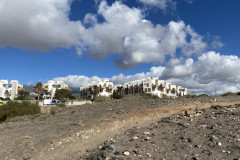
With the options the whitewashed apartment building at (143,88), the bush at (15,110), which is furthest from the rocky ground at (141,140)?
the whitewashed apartment building at (143,88)

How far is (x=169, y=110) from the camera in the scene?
42.3 ft

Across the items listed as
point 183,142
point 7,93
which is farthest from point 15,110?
point 7,93

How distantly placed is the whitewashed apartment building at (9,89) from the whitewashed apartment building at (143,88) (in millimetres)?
32159

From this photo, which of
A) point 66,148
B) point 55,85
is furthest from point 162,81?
point 66,148

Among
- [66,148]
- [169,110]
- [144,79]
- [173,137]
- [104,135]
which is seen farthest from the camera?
[144,79]

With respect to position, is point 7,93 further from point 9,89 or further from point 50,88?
point 50,88

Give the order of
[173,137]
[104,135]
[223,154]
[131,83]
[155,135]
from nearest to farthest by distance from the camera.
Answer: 1. [223,154]
2. [173,137]
3. [155,135]
4. [104,135]
5. [131,83]

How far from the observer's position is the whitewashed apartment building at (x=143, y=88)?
82.3 m

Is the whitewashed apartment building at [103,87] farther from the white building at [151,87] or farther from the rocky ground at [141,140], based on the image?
the rocky ground at [141,140]

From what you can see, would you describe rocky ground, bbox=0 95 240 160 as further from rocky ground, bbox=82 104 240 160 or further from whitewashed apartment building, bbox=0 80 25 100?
whitewashed apartment building, bbox=0 80 25 100

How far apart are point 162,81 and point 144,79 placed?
8140mm

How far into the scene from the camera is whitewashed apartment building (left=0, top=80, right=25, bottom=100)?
85500 mm

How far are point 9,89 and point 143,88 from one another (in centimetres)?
5981

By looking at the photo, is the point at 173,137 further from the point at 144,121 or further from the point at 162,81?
the point at 162,81
